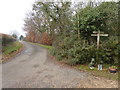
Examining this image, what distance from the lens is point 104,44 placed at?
16.8ft

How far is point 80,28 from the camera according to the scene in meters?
6.03

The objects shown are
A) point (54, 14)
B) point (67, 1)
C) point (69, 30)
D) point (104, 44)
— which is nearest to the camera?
point (104, 44)

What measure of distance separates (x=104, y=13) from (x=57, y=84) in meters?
5.57

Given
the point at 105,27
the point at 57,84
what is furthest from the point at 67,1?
the point at 57,84

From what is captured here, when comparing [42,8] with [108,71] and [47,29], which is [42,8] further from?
[108,71]

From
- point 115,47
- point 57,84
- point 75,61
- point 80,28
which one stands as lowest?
point 57,84

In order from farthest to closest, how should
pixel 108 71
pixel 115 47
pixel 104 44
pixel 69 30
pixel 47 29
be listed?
pixel 47 29, pixel 69 30, pixel 104 44, pixel 115 47, pixel 108 71

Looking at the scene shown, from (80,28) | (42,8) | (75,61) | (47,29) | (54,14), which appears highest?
(42,8)

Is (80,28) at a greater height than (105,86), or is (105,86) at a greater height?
(80,28)

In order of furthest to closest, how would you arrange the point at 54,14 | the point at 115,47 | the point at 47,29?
the point at 47,29
the point at 54,14
the point at 115,47

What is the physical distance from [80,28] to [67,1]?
4.95 meters

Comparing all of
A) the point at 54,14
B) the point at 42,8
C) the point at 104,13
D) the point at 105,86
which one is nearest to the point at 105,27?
the point at 104,13

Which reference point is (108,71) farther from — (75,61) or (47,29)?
(47,29)

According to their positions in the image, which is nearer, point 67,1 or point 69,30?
point 69,30
